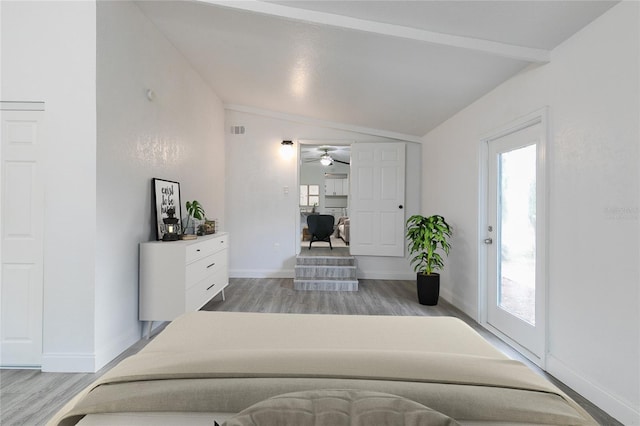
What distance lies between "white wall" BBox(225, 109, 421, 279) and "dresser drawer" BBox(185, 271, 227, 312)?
1551mm

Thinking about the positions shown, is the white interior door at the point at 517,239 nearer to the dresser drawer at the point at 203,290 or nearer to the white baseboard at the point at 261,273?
the dresser drawer at the point at 203,290

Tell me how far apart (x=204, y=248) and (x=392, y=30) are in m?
2.74

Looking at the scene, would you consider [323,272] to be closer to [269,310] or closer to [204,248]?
[269,310]

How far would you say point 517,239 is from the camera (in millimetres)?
2900

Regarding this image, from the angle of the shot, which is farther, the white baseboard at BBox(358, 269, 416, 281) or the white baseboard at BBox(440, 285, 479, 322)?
the white baseboard at BBox(358, 269, 416, 281)

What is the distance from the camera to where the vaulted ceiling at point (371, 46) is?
7.23 ft

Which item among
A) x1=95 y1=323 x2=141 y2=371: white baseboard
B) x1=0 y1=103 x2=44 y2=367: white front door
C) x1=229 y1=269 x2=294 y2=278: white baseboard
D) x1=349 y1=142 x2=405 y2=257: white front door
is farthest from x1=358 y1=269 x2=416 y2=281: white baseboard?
x1=0 y1=103 x2=44 y2=367: white front door

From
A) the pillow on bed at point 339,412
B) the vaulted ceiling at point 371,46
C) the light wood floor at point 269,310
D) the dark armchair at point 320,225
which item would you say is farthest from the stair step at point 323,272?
the pillow on bed at point 339,412

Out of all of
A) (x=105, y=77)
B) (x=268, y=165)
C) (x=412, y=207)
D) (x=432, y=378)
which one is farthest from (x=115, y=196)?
(x=412, y=207)

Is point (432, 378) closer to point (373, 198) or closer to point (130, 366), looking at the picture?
point (130, 366)

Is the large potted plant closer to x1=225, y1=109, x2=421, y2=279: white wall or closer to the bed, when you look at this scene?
x1=225, y1=109, x2=421, y2=279: white wall

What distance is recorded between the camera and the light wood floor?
1935mm

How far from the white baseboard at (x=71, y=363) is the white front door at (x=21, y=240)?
0.14 metres

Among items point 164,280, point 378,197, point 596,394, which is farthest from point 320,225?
point 596,394
